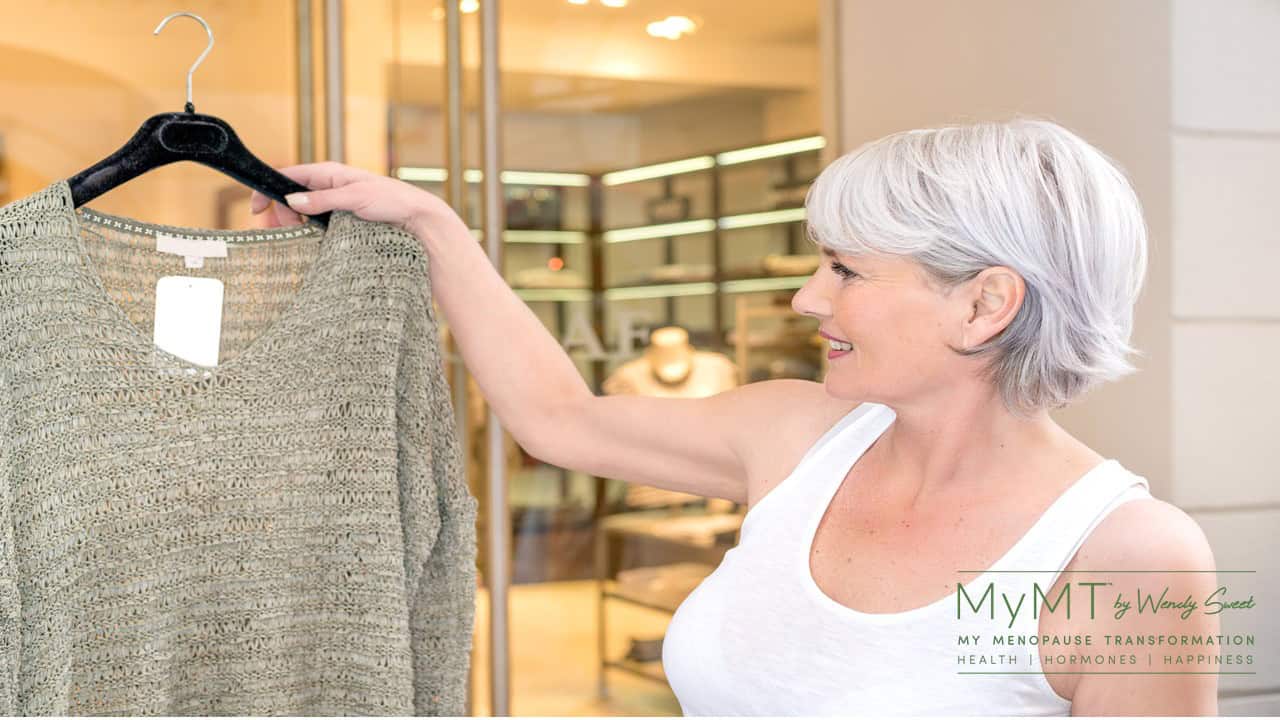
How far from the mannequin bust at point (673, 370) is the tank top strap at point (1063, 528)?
1.74 meters

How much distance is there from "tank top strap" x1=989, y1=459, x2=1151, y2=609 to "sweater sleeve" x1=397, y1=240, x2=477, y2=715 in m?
0.64

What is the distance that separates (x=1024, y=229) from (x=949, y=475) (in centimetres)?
30

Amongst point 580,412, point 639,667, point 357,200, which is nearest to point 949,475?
point 580,412

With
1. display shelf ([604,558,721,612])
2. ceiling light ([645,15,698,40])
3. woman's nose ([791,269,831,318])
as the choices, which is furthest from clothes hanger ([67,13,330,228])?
display shelf ([604,558,721,612])

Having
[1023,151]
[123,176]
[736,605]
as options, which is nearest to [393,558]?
[736,605]

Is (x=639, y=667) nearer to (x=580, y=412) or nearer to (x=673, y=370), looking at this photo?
(x=673, y=370)

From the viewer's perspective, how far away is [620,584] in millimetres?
3031

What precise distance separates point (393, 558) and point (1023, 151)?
2.71 feet

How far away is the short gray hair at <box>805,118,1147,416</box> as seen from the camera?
120cm

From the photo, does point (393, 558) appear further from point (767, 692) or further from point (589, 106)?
point (589, 106)

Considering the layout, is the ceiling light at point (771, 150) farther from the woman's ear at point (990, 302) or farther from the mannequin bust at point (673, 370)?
the woman's ear at point (990, 302)

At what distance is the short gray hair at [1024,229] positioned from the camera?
47.1 inches

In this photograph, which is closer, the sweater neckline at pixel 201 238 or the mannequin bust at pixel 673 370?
the sweater neckline at pixel 201 238

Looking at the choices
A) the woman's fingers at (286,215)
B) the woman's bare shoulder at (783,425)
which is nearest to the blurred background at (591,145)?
the woman's bare shoulder at (783,425)
